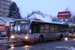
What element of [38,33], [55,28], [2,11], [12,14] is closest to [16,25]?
[38,33]

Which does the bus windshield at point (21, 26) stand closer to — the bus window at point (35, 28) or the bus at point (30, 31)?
the bus at point (30, 31)

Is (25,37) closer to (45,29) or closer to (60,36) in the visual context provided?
(45,29)

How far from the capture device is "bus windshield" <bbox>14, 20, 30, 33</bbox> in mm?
15491

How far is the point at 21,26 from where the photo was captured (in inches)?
627

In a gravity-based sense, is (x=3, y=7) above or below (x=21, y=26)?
above

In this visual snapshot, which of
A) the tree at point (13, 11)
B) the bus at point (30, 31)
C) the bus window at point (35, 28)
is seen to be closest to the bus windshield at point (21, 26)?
the bus at point (30, 31)

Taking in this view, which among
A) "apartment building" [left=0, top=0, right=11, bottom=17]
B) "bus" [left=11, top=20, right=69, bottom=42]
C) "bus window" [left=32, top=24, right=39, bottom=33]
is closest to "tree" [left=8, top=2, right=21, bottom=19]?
"apartment building" [left=0, top=0, right=11, bottom=17]

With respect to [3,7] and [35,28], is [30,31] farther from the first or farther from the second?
[3,7]

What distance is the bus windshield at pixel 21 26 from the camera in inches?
610

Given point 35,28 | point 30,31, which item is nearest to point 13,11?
point 35,28

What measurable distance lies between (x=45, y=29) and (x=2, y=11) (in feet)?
180

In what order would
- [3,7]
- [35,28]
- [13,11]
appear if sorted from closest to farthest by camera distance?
1. [35,28]
2. [13,11]
3. [3,7]

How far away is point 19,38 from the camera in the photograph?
51.8ft

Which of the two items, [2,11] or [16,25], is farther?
[2,11]
